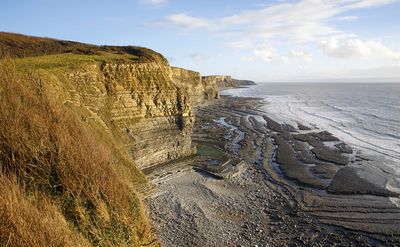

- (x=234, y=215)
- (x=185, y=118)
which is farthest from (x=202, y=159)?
(x=234, y=215)

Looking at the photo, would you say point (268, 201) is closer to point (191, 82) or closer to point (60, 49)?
point (60, 49)

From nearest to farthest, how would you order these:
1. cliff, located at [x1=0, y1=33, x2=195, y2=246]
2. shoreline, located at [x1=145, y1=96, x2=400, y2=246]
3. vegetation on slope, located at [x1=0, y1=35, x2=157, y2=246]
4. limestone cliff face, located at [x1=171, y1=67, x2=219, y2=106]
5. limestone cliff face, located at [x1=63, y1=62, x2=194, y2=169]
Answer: cliff, located at [x1=0, y1=33, x2=195, y2=246] < vegetation on slope, located at [x1=0, y1=35, x2=157, y2=246] < shoreline, located at [x1=145, y1=96, x2=400, y2=246] < limestone cliff face, located at [x1=63, y1=62, x2=194, y2=169] < limestone cliff face, located at [x1=171, y1=67, x2=219, y2=106]

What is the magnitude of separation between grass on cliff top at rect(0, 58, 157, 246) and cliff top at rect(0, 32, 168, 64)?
75.1ft

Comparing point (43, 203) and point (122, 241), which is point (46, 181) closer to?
point (43, 203)

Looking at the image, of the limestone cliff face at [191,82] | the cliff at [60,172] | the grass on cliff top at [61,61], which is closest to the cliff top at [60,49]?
the grass on cliff top at [61,61]

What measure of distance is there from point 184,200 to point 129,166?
5.27m

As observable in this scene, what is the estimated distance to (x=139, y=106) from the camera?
30.8 metres

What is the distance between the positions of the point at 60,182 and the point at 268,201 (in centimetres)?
1825

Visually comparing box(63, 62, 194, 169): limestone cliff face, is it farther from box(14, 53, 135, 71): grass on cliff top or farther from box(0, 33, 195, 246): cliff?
box(0, 33, 195, 246): cliff

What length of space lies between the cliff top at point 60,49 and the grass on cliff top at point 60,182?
901 inches

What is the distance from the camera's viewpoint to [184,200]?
24.2m

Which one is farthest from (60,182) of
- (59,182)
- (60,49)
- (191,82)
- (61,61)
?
(191,82)

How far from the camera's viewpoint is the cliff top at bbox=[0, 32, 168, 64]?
35.5 metres

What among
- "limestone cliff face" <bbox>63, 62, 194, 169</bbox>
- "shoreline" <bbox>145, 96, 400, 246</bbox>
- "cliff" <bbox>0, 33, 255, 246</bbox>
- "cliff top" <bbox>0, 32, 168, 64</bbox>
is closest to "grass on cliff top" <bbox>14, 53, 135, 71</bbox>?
"cliff" <bbox>0, 33, 255, 246</bbox>
